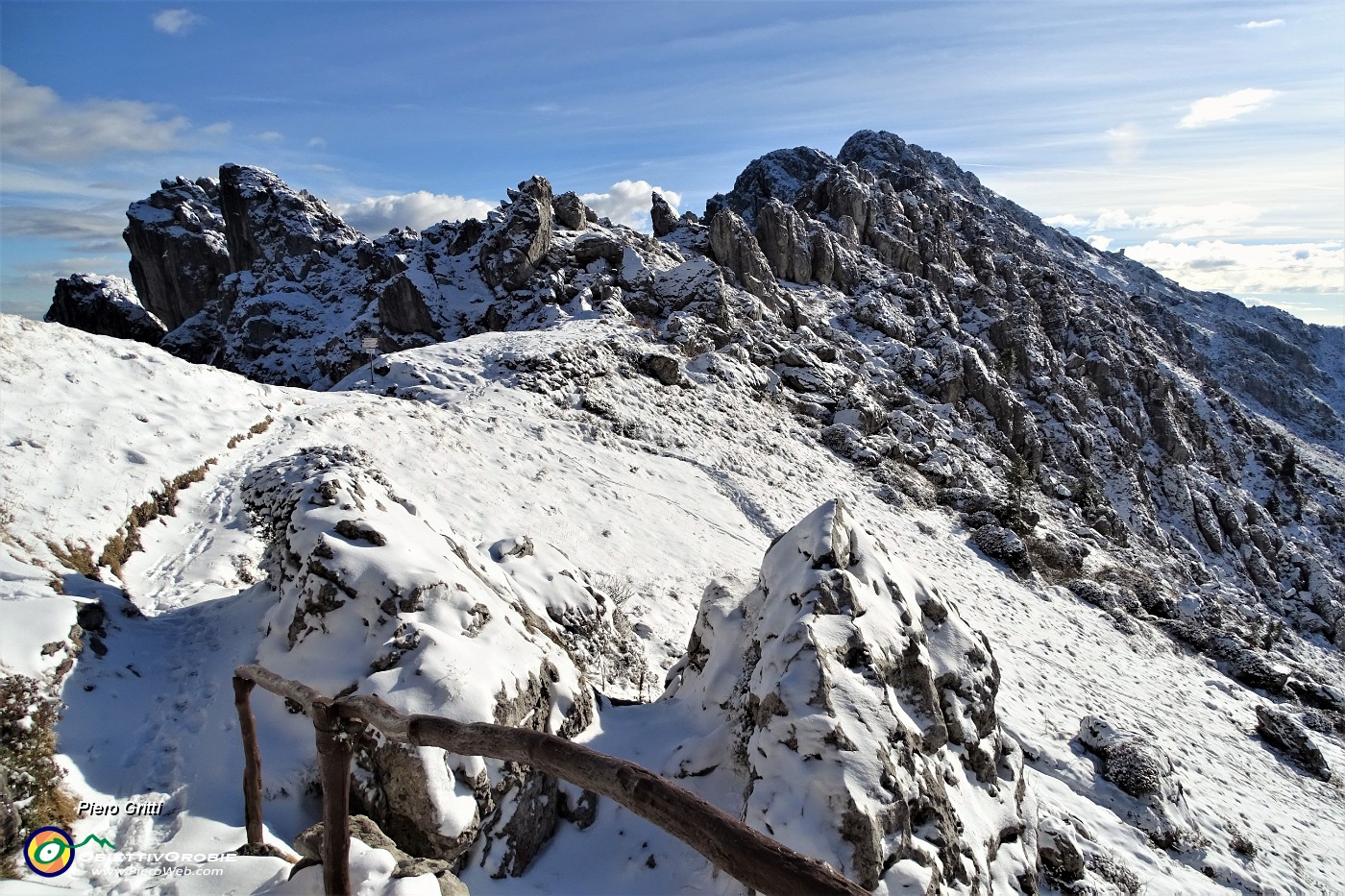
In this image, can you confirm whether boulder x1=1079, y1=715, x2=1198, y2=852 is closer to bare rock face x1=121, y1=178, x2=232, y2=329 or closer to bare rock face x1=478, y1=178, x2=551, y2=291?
bare rock face x1=478, y1=178, x2=551, y2=291

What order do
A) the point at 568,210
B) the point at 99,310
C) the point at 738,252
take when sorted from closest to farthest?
the point at 568,210
the point at 738,252
the point at 99,310

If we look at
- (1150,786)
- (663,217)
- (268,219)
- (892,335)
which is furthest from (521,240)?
(268,219)

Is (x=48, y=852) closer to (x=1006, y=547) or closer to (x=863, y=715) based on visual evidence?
(x=863, y=715)

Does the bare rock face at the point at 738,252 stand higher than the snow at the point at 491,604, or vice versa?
the bare rock face at the point at 738,252

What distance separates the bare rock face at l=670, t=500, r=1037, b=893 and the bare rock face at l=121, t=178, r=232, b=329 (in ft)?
283

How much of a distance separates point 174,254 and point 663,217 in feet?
193

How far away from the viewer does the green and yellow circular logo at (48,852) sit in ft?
13.5

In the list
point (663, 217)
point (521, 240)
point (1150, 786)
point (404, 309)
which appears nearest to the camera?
point (1150, 786)

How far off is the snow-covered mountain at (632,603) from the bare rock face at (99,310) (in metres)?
37.0

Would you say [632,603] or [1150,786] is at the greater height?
[632,603]

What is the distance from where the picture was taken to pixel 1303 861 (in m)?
11.5

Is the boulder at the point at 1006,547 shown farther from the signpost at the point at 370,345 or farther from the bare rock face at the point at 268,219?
the bare rock face at the point at 268,219

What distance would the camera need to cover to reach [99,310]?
65.8 metres

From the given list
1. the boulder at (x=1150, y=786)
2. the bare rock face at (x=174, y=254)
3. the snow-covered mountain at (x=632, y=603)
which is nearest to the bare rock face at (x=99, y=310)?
the bare rock face at (x=174, y=254)
